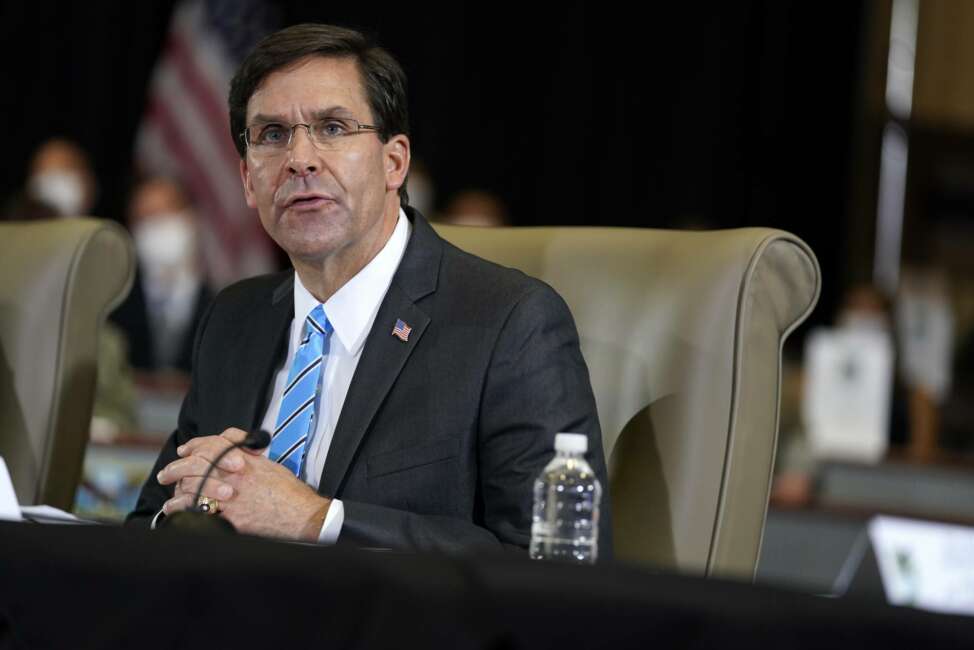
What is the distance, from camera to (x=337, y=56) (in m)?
2.16

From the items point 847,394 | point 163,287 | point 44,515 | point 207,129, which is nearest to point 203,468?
point 44,515

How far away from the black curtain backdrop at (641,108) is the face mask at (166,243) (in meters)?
2.40

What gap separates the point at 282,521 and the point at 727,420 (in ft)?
2.10

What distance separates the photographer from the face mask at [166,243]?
693 cm

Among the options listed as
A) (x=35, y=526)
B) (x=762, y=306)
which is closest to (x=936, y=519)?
(x=762, y=306)

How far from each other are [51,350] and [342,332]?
0.70 metres

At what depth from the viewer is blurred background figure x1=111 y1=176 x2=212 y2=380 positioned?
6.27 meters

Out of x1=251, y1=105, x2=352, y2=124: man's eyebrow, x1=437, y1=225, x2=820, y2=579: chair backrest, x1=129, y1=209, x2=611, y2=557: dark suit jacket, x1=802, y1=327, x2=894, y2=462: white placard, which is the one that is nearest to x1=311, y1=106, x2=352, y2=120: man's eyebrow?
x1=251, y1=105, x2=352, y2=124: man's eyebrow

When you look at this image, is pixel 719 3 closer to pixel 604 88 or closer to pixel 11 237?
pixel 604 88

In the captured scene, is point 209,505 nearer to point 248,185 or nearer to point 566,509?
point 566,509

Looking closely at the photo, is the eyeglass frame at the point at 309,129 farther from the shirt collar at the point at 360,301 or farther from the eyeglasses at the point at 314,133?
the shirt collar at the point at 360,301

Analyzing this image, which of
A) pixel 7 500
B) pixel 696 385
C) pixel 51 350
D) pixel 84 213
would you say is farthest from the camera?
pixel 84 213

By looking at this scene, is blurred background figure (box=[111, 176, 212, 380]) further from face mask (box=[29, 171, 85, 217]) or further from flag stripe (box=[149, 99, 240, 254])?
flag stripe (box=[149, 99, 240, 254])

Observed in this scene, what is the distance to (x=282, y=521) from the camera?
73.5 inches
